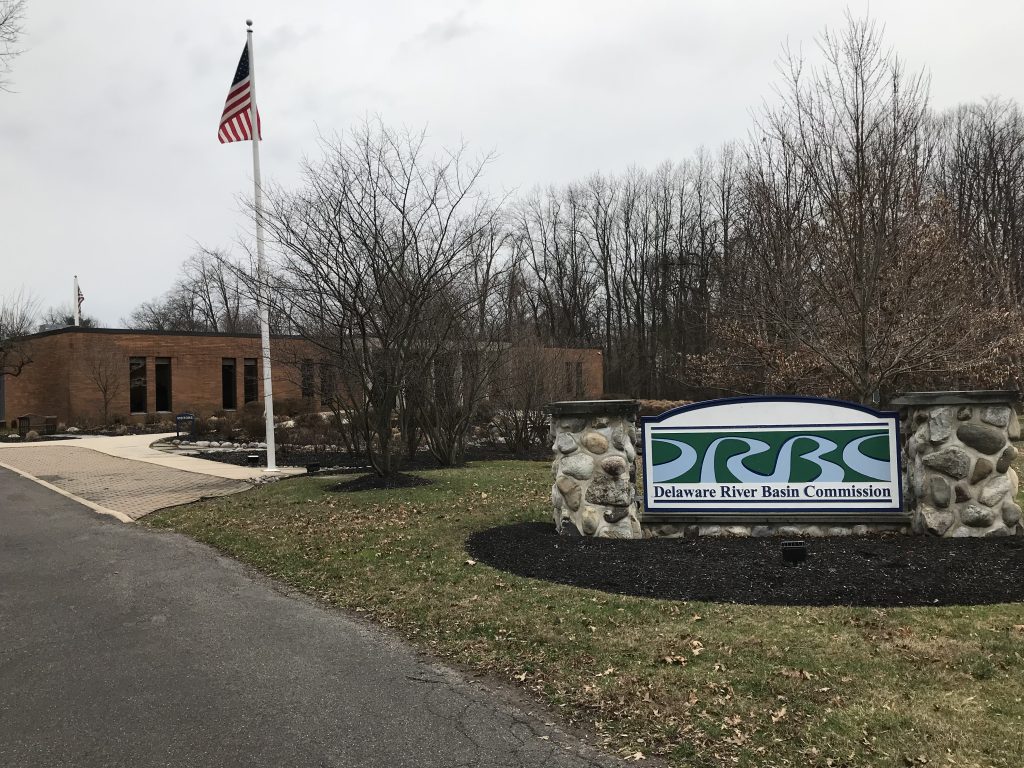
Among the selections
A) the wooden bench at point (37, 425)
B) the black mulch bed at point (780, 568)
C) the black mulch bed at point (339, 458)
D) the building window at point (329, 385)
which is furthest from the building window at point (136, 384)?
the black mulch bed at point (780, 568)

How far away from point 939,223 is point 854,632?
26.1ft

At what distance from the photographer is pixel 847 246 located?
9.06 m

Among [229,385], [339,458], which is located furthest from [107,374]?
[339,458]

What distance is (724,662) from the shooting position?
4.36 meters

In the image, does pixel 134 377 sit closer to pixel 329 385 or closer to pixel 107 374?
pixel 107 374

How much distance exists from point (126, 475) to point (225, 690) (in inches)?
518

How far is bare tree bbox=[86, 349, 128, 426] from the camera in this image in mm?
33000

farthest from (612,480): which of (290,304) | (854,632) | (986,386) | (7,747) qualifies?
(986,386)

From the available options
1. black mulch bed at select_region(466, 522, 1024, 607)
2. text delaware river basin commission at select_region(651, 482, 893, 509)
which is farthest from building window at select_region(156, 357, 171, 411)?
text delaware river basin commission at select_region(651, 482, 893, 509)

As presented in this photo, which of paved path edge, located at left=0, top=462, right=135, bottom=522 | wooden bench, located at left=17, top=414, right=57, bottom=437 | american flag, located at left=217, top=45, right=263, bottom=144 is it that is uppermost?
american flag, located at left=217, top=45, right=263, bottom=144

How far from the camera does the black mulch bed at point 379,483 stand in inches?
475

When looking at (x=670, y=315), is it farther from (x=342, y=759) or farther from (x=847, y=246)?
(x=342, y=759)

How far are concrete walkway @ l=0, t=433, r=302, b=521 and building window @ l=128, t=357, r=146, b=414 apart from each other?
12.2 metres

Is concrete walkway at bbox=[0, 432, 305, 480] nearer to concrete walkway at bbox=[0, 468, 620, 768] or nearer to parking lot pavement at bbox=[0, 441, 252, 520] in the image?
parking lot pavement at bbox=[0, 441, 252, 520]
